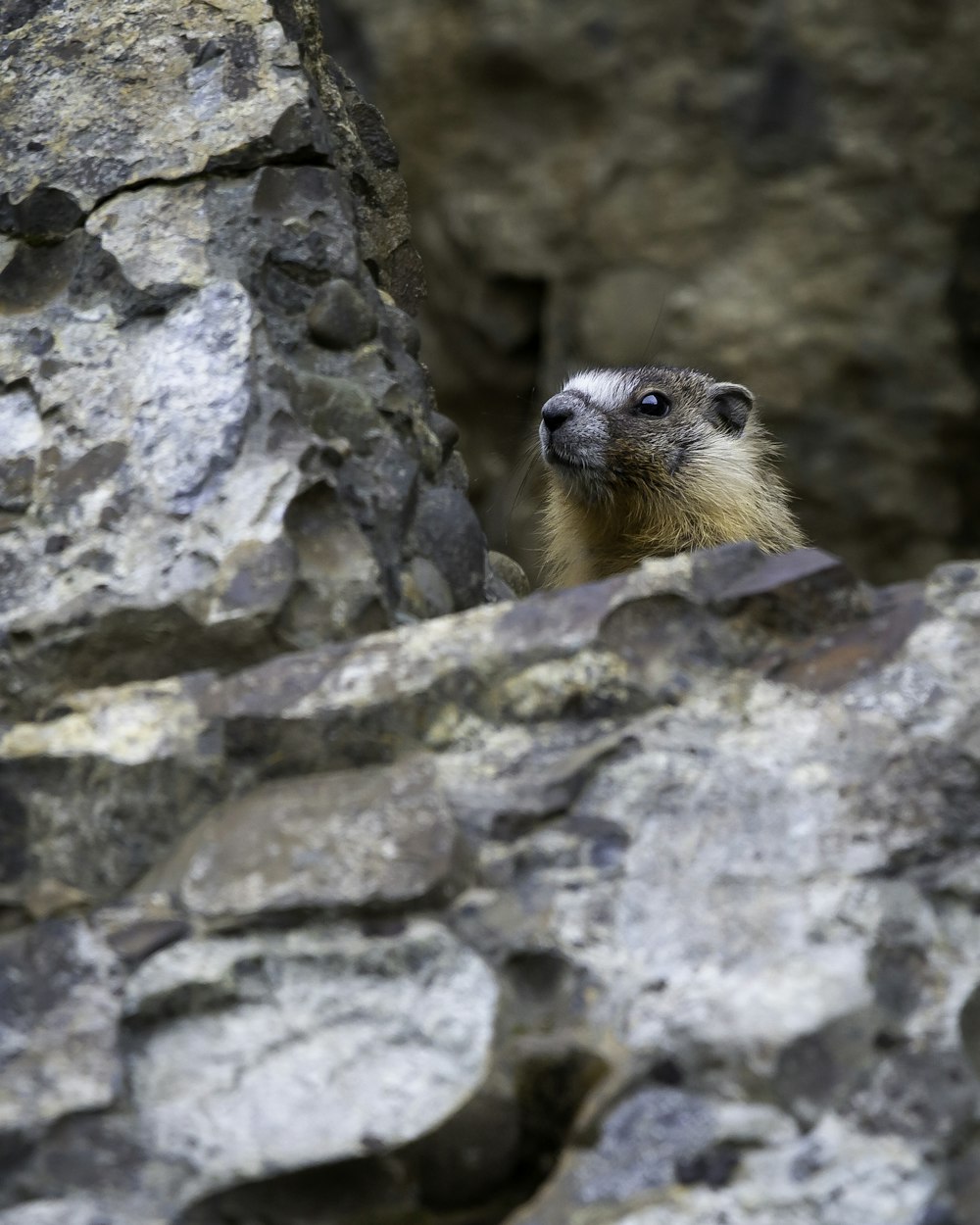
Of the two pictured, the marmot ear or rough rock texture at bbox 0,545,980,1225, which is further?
the marmot ear

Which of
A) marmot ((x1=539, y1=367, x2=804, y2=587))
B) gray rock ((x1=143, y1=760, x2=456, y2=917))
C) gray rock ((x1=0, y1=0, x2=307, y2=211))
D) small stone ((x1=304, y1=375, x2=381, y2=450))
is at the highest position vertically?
gray rock ((x1=0, y1=0, x2=307, y2=211))

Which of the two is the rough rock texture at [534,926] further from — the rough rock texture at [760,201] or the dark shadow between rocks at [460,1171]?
the rough rock texture at [760,201]

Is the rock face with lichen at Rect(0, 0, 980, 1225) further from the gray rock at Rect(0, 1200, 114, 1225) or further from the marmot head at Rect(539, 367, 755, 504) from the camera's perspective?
the marmot head at Rect(539, 367, 755, 504)

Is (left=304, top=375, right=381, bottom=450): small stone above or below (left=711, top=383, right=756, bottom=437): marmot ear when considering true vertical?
above

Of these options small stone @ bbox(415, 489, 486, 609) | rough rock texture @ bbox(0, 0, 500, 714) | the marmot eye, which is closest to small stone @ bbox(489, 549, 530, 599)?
rough rock texture @ bbox(0, 0, 500, 714)

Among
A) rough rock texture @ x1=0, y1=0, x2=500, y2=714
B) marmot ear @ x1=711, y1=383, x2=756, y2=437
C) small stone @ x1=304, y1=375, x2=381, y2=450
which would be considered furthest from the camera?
marmot ear @ x1=711, y1=383, x2=756, y2=437

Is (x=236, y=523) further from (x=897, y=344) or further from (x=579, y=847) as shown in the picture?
(x=897, y=344)

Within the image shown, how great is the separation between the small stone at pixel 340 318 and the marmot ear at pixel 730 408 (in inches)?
103

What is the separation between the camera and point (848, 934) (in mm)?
1965

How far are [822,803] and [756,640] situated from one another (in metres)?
0.26

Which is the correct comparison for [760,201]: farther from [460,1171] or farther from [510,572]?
[460,1171]

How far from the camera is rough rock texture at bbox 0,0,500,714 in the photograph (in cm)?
243

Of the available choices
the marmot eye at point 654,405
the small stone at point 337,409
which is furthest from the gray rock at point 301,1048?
the marmot eye at point 654,405

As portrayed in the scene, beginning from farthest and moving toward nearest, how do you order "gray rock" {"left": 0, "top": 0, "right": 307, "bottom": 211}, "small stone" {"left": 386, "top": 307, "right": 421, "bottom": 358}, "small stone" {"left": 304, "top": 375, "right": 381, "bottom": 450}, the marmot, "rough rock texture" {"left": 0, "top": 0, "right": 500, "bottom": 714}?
1. the marmot
2. "small stone" {"left": 386, "top": 307, "right": 421, "bottom": 358}
3. "gray rock" {"left": 0, "top": 0, "right": 307, "bottom": 211}
4. "small stone" {"left": 304, "top": 375, "right": 381, "bottom": 450}
5. "rough rock texture" {"left": 0, "top": 0, "right": 500, "bottom": 714}
